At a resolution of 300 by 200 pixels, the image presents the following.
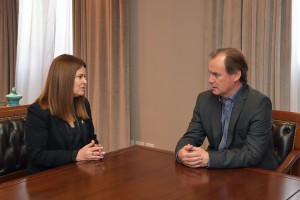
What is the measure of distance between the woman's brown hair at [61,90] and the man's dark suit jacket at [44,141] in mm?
47

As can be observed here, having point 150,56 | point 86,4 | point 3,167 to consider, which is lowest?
point 3,167

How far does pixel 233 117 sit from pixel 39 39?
398 cm

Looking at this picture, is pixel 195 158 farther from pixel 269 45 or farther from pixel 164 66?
pixel 164 66

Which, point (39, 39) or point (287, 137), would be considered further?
point (39, 39)

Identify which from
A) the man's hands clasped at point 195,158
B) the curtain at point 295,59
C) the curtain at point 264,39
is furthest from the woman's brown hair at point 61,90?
the curtain at point 295,59

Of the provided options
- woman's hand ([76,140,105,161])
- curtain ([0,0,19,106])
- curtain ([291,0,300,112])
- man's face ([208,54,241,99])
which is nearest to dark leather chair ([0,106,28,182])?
woman's hand ([76,140,105,161])

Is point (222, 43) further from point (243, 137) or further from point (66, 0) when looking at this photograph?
point (66, 0)

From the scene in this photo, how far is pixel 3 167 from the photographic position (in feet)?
6.86

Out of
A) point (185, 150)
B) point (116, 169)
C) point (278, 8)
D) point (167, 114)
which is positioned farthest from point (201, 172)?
point (167, 114)

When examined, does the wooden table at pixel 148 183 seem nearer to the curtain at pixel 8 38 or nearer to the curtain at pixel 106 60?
the curtain at pixel 106 60

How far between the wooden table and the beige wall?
2.06m

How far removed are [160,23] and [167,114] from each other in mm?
1028

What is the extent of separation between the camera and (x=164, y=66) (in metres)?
4.06

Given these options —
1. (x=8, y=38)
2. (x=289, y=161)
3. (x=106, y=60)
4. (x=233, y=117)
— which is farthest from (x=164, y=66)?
(x=8, y=38)
